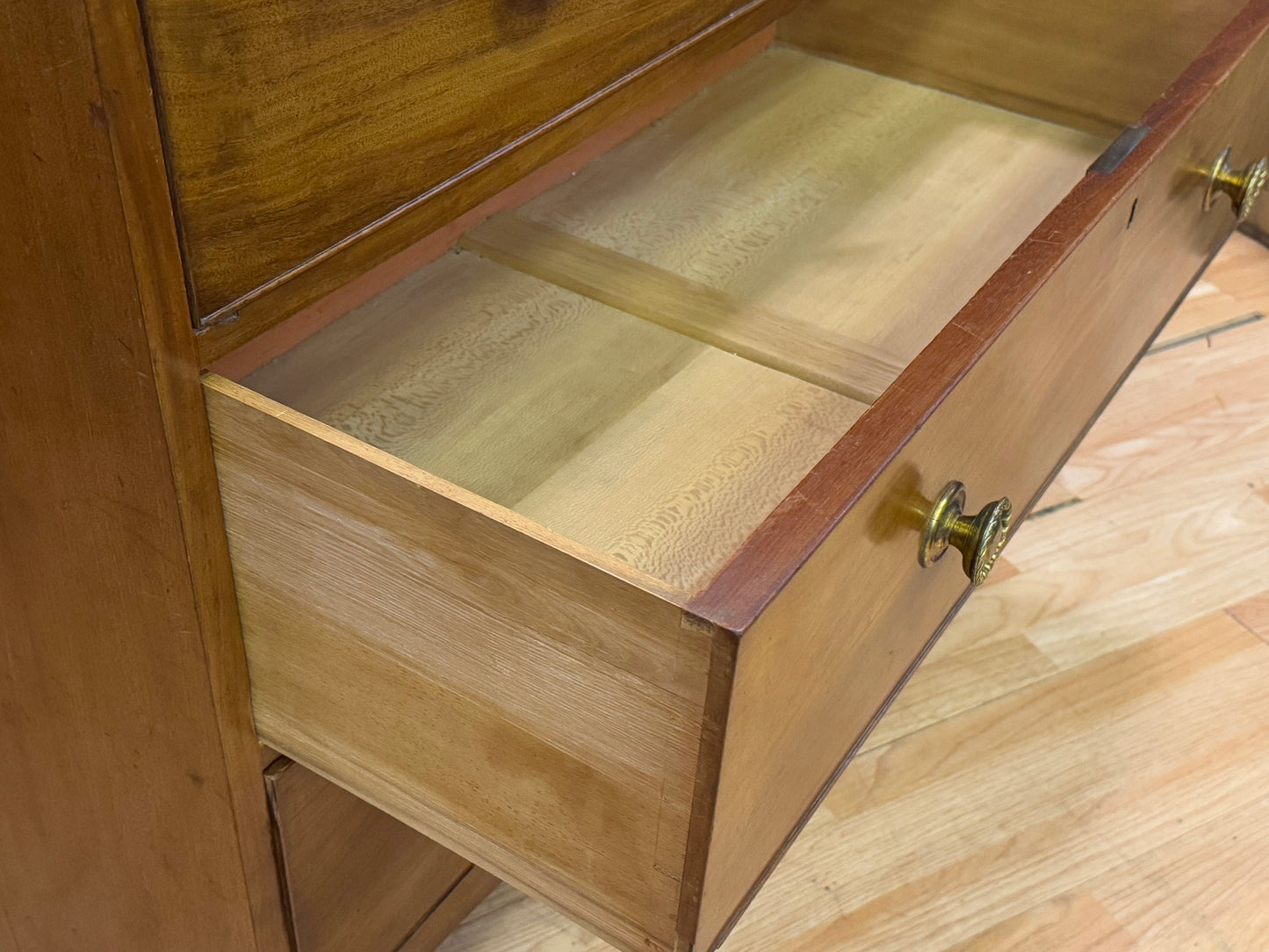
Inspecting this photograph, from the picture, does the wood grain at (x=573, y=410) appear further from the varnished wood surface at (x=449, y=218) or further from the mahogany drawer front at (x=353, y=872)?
the mahogany drawer front at (x=353, y=872)

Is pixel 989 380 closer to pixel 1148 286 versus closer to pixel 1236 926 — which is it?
pixel 1148 286

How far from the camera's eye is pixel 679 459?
552 millimetres

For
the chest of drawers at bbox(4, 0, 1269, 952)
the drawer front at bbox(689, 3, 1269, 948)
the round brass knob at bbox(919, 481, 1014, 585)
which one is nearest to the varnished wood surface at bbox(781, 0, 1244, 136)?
the chest of drawers at bbox(4, 0, 1269, 952)

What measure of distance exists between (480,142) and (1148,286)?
356 millimetres

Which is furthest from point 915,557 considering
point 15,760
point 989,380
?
point 15,760

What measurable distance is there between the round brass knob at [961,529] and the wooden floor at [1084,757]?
49 centimetres

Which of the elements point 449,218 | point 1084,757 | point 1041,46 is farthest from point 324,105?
point 1084,757

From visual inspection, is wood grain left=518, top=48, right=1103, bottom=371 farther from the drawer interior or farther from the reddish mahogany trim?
the reddish mahogany trim

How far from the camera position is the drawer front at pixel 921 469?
379 millimetres

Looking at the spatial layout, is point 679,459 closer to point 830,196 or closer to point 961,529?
point 961,529

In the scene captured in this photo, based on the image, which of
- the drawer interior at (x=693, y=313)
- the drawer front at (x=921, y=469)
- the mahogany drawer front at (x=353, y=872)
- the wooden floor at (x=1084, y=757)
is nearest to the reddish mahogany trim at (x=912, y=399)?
the drawer front at (x=921, y=469)

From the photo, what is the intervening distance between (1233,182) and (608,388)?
0.35 metres

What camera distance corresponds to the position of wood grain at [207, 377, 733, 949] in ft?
1.25

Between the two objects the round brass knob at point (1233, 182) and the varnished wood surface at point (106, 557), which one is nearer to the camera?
the varnished wood surface at point (106, 557)
